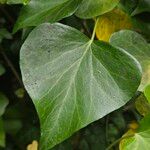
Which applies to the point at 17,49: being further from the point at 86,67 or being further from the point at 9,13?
the point at 86,67

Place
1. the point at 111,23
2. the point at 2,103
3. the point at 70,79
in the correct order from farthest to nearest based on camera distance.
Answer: the point at 2,103 → the point at 111,23 → the point at 70,79

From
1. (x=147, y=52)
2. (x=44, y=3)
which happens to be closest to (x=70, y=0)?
(x=44, y=3)

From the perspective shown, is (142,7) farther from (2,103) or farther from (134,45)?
(2,103)

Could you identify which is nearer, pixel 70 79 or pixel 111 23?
pixel 70 79

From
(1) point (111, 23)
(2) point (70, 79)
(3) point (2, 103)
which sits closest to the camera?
(2) point (70, 79)

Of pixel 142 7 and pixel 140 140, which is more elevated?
pixel 142 7

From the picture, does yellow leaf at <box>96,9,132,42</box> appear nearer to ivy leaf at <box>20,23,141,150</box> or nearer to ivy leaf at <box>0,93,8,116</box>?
ivy leaf at <box>20,23,141,150</box>

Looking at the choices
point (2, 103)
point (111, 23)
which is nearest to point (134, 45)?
point (111, 23)

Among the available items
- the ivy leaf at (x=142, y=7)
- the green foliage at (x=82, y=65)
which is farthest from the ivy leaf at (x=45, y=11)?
the ivy leaf at (x=142, y=7)
